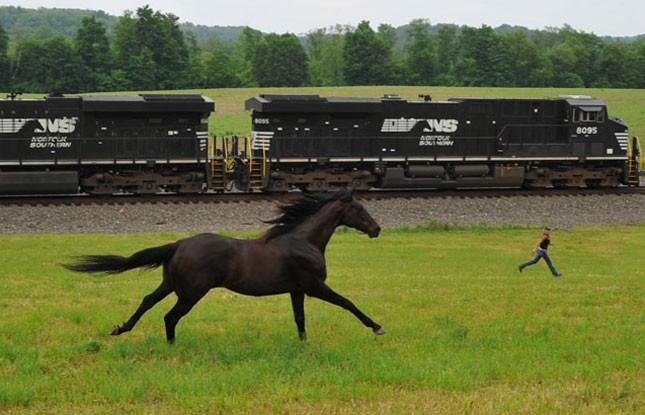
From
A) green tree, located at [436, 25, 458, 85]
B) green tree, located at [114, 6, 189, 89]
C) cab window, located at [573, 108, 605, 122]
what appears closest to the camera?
cab window, located at [573, 108, 605, 122]

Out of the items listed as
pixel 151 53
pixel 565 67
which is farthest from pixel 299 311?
pixel 565 67

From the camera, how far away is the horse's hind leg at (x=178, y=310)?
30.0 feet

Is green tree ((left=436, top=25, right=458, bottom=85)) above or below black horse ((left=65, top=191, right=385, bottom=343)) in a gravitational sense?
above

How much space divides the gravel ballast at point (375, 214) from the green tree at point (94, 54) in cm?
7425

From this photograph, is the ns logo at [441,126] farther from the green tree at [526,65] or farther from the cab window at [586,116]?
the green tree at [526,65]

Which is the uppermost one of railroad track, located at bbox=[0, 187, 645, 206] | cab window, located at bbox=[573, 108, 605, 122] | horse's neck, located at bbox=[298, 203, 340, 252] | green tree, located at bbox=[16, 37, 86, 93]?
green tree, located at bbox=[16, 37, 86, 93]

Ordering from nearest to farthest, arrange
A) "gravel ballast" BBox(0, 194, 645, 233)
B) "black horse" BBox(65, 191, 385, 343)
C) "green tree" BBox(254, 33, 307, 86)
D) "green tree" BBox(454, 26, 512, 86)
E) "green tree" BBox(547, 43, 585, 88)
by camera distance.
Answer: "black horse" BBox(65, 191, 385, 343), "gravel ballast" BBox(0, 194, 645, 233), "green tree" BBox(254, 33, 307, 86), "green tree" BBox(454, 26, 512, 86), "green tree" BBox(547, 43, 585, 88)

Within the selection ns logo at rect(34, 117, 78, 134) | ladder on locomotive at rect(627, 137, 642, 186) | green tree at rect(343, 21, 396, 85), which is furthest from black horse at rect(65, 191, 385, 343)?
green tree at rect(343, 21, 396, 85)

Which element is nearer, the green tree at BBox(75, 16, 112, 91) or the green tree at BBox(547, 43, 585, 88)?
the green tree at BBox(75, 16, 112, 91)

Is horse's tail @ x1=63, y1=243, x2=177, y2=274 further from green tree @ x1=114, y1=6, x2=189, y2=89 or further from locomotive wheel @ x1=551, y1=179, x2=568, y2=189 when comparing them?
green tree @ x1=114, y1=6, x2=189, y2=89

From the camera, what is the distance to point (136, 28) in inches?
4232

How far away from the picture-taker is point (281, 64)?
117 metres

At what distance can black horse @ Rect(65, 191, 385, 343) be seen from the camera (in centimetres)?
912

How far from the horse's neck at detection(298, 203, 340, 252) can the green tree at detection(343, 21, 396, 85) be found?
350 ft
